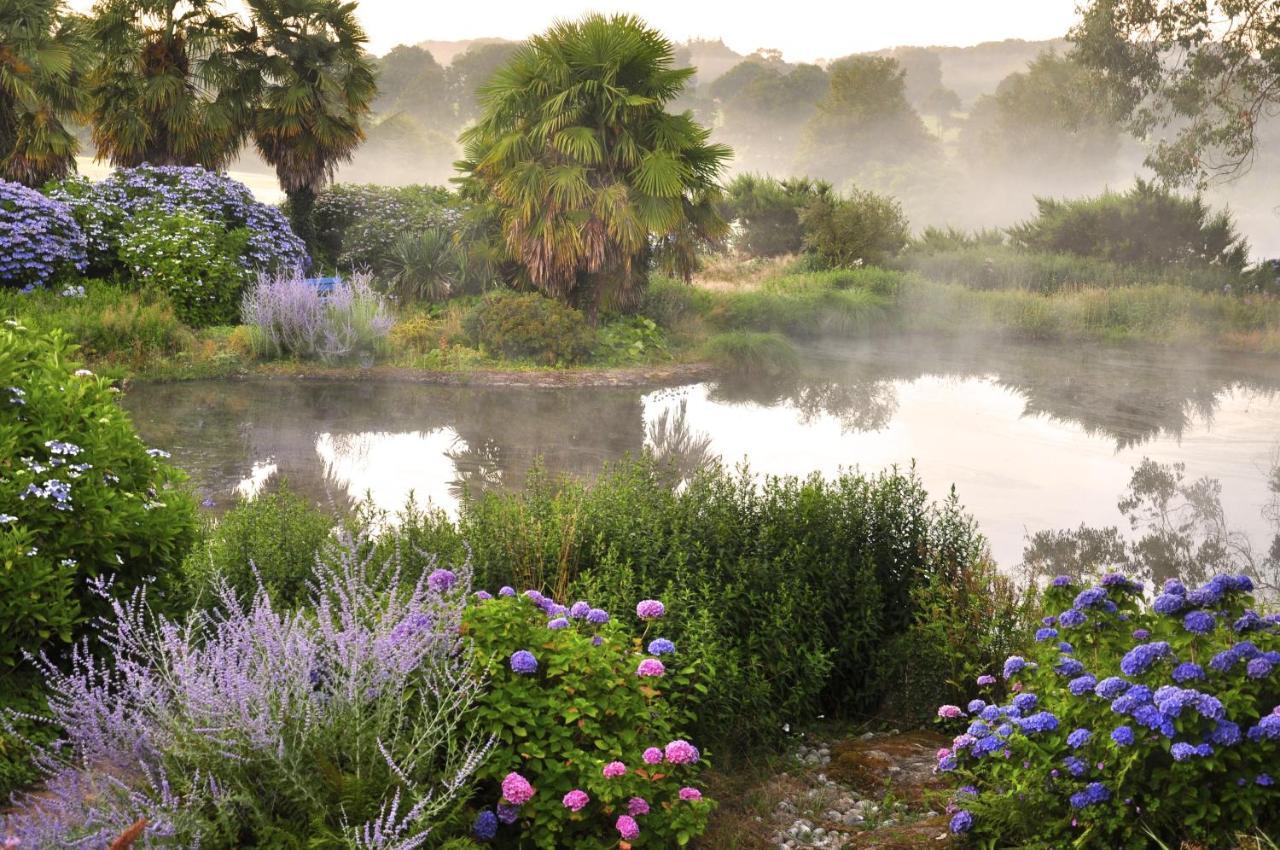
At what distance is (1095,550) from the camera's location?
7508 millimetres

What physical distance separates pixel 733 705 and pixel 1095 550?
4.05m

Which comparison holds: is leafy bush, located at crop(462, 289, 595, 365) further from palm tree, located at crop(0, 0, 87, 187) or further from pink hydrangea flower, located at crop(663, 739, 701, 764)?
pink hydrangea flower, located at crop(663, 739, 701, 764)

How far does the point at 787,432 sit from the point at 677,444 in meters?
1.39

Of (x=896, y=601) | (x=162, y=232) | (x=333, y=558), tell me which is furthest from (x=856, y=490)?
(x=162, y=232)

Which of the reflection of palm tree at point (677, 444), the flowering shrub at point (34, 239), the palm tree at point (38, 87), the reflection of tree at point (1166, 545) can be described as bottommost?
the reflection of tree at point (1166, 545)

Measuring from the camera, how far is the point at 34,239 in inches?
580

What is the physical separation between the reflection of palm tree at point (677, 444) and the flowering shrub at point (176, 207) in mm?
8387

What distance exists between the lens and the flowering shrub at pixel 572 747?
3160mm

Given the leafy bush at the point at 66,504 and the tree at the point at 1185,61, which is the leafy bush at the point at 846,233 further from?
the leafy bush at the point at 66,504

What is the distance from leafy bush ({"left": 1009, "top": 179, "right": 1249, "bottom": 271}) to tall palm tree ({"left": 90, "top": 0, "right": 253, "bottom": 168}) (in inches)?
730

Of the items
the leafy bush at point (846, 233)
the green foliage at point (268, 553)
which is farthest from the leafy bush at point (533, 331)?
the leafy bush at point (846, 233)

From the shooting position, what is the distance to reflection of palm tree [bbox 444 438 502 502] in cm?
855

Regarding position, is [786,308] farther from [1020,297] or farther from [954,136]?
[954,136]

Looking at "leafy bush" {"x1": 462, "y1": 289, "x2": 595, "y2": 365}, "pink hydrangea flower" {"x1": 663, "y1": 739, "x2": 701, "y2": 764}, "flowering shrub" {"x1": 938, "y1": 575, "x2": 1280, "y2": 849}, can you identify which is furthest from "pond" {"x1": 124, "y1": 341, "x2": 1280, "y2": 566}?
"pink hydrangea flower" {"x1": 663, "y1": 739, "x2": 701, "y2": 764}
